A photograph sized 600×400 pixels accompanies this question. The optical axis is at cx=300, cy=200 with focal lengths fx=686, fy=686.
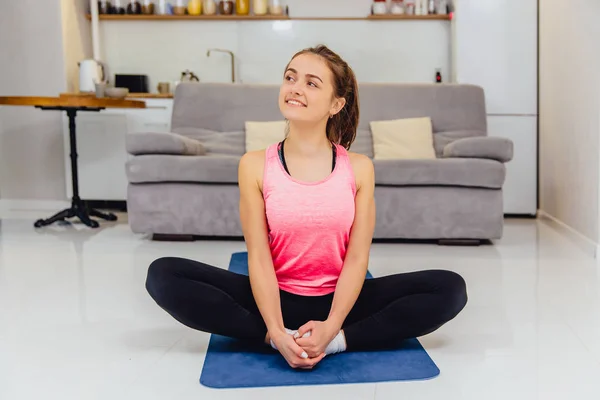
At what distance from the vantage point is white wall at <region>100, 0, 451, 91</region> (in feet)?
18.6

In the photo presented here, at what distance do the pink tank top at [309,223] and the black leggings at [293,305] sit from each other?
57 millimetres

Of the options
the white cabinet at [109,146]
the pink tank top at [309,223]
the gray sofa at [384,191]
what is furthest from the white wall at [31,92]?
the pink tank top at [309,223]

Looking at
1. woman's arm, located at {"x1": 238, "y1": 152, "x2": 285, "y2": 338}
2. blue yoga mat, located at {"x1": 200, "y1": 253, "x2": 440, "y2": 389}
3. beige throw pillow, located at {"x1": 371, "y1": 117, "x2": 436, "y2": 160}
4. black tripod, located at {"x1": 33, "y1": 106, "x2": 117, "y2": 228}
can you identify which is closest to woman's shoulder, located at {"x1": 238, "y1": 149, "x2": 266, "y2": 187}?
woman's arm, located at {"x1": 238, "y1": 152, "x2": 285, "y2": 338}

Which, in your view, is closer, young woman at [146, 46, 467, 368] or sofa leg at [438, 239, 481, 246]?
young woman at [146, 46, 467, 368]

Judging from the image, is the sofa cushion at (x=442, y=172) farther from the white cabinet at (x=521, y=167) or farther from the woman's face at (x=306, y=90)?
the woman's face at (x=306, y=90)

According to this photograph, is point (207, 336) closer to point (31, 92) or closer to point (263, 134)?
point (263, 134)

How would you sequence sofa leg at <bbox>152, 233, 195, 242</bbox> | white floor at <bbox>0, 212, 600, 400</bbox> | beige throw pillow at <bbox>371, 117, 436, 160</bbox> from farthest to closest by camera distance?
beige throw pillow at <bbox>371, 117, 436, 160</bbox> < sofa leg at <bbox>152, 233, 195, 242</bbox> < white floor at <bbox>0, 212, 600, 400</bbox>

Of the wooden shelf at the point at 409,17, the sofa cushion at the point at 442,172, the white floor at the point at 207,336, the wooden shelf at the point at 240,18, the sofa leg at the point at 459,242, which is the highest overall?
the wooden shelf at the point at 240,18

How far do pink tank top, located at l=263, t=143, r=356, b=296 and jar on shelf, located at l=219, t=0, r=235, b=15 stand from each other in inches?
162

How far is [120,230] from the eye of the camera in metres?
4.21

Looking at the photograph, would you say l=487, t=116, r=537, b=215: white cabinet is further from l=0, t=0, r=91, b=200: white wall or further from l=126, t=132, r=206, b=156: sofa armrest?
l=0, t=0, r=91, b=200: white wall

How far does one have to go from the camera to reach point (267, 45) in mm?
5742

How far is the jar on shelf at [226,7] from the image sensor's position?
5633 mm

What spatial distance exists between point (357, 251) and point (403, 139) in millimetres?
2559
